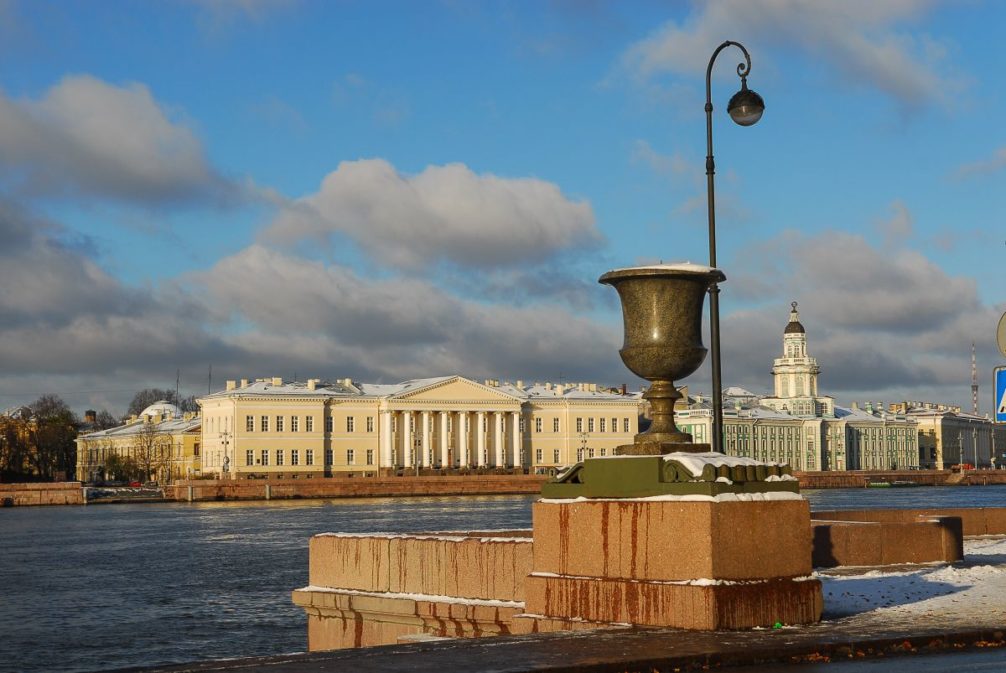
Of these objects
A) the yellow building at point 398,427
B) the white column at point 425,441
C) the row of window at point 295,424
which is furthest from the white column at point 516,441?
the row of window at point 295,424

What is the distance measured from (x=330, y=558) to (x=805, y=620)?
434 centimetres

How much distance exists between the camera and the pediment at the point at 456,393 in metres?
103

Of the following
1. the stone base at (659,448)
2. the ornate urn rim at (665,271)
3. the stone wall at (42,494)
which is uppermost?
the ornate urn rim at (665,271)

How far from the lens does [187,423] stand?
111312 millimetres

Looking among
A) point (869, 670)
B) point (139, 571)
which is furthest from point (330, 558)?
point (139, 571)

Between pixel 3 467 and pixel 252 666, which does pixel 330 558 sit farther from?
pixel 3 467

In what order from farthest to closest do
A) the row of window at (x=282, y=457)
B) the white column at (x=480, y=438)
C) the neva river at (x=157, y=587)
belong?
the white column at (x=480, y=438)
the row of window at (x=282, y=457)
the neva river at (x=157, y=587)

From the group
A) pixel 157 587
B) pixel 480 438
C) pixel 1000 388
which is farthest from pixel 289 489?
pixel 1000 388

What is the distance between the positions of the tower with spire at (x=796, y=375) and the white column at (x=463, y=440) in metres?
41.2

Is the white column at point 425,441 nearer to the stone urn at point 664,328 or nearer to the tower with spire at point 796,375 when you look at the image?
the tower with spire at point 796,375

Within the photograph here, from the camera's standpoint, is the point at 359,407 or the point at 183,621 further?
the point at 359,407

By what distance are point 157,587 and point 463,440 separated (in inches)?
3053

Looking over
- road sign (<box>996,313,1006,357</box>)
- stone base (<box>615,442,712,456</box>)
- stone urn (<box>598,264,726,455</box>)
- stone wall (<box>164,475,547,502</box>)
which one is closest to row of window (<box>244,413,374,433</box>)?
stone wall (<box>164,475,547,502</box>)

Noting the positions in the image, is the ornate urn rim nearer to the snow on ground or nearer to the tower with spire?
the snow on ground
